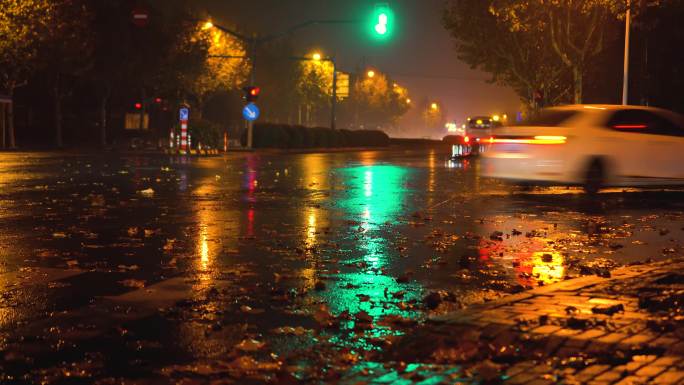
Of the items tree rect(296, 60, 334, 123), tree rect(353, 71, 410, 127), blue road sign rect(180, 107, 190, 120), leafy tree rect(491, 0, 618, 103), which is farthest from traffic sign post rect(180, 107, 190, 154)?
tree rect(353, 71, 410, 127)

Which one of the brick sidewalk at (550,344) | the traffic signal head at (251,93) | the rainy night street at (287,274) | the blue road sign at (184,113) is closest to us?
the brick sidewalk at (550,344)

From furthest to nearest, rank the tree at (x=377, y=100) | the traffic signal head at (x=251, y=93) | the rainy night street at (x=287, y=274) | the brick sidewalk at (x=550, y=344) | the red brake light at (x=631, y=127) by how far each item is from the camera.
Answer: the tree at (x=377, y=100)
the traffic signal head at (x=251, y=93)
the red brake light at (x=631, y=127)
the rainy night street at (x=287, y=274)
the brick sidewalk at (x=550, y=344)

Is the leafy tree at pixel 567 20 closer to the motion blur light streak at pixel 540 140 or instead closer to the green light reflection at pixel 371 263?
the motion blur light streak at pixel 540 140

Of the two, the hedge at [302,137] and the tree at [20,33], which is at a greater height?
the tree at [20,33]

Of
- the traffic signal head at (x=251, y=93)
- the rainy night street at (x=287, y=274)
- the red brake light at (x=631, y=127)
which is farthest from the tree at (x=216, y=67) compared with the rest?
the rainy night street at (x=287, y=274)

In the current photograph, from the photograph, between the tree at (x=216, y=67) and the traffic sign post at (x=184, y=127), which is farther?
the tree at (x=216, y=67)

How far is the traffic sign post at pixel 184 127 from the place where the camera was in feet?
135

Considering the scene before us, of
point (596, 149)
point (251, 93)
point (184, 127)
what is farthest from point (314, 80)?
point (596, 149)

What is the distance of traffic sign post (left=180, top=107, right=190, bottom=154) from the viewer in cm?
4116

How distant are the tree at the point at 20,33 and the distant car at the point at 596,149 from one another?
95.0 ft

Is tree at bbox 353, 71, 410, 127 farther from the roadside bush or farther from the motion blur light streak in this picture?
the motion blur light streak

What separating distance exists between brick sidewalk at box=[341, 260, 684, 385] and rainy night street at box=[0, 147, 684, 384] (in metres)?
0.03

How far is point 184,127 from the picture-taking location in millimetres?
41750

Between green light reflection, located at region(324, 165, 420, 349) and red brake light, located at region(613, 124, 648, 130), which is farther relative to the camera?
red brake light, located at region(613, 124, 648, 130)
